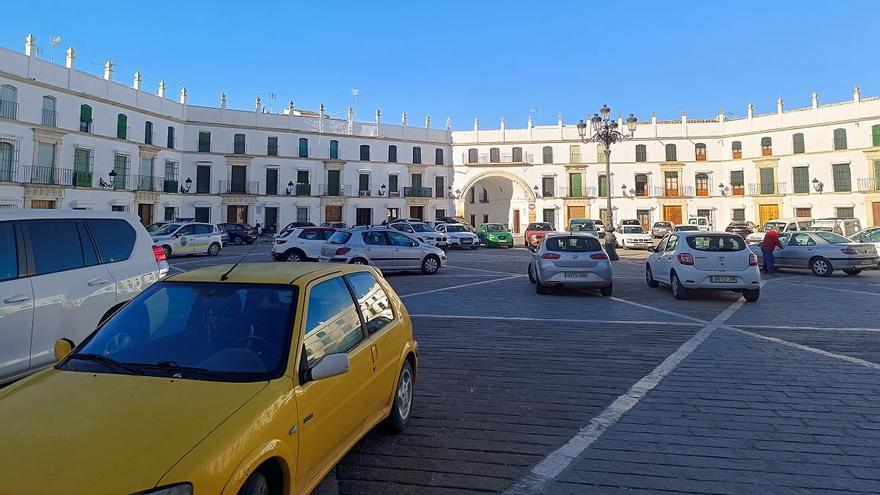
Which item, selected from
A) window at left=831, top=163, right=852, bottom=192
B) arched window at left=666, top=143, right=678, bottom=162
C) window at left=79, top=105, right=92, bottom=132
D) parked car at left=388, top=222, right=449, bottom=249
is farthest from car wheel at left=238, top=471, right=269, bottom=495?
arched window at left=666, top=143, right=678, bottom=162

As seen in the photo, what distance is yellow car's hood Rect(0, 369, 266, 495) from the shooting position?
1775 mm

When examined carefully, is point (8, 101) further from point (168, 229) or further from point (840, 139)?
point (840, 139)

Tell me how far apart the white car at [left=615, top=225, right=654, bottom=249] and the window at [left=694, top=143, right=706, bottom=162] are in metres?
26.0

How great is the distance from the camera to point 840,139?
44656 mm

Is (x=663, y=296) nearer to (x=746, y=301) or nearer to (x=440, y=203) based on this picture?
(x=746, y=301)

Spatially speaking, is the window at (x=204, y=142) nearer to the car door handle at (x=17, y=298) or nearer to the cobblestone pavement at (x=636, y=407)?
the cobblestone pavement at (x=636, y=407)

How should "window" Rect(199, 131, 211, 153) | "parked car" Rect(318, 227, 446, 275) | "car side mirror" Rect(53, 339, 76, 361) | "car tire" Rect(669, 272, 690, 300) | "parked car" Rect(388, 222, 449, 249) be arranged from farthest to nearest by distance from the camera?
1. "window" Rect(199, 131, 211, 153)
2. "parked car" Rect(388, 222, 449, 249)
3. "parked car" Rect(318, 227, 446, 275)
4. "car tire" Rect(669, 272, 690, 300)
5. "car side mirror" Rect(53, 339, 76, 361)

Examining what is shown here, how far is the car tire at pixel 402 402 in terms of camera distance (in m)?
3.82

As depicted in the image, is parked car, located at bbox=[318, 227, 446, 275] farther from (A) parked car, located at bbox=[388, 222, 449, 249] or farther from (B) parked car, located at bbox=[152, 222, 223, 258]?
(A) parked car, located at bbox=[388, 222, 449, 249]

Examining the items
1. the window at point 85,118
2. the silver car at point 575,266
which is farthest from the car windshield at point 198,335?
the window at point 85,118

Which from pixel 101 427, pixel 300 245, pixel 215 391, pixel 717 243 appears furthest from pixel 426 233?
pixel 101 427

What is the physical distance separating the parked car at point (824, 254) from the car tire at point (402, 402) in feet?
55.4

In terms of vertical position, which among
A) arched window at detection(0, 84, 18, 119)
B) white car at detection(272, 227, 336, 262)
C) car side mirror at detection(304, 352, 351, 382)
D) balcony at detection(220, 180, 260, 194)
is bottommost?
car side mirror at detection(304, 352, 351, 382)

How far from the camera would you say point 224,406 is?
7.33 feet
